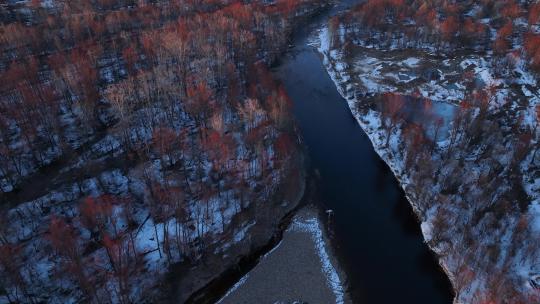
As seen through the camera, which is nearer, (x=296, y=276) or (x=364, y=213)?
(x=296, y=276)

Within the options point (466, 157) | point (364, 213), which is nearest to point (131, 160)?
point (364, 213)

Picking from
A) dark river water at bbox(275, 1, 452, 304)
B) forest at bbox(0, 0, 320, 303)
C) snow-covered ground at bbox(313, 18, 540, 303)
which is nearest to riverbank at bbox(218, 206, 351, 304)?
dark river water at bbox(275, 1, 452, 304)

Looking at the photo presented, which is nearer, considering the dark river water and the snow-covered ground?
the snow-covered ground

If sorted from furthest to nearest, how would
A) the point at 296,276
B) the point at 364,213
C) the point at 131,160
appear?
the point at 131,160, the point at 364,213, the point at 296,276

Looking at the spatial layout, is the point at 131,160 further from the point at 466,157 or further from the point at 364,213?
the point at 466,157

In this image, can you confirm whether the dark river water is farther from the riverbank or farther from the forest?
the forest

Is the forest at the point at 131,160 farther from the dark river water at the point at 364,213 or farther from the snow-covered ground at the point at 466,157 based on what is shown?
the snow-covered ground at the point at 466,157

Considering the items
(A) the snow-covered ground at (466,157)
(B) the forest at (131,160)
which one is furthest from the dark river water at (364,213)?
(B) the forest at (131,160)
